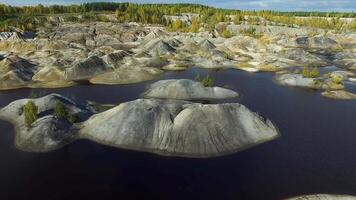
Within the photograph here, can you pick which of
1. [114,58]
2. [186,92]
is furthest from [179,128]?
[114,58]

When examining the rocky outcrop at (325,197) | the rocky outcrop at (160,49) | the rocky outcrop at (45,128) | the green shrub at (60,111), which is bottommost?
the rocky outcrop at (325,197)

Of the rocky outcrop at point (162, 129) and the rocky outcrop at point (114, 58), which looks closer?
the rocky outcrop at point (162, 129)

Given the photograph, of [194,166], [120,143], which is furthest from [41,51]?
[194,166]

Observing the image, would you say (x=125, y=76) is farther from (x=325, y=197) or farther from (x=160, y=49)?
(x=325, y=197)

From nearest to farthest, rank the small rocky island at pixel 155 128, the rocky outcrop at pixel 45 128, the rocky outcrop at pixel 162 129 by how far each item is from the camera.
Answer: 1. the rocky outcrop at pixel 162 129
2. the small rocky island at pixel 155 128
3. the rocky outcrop at pixel 45 128

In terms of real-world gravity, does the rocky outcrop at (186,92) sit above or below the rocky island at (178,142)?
above

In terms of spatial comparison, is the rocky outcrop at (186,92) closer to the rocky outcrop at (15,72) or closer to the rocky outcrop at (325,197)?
the rocky outcrop at (15,72)

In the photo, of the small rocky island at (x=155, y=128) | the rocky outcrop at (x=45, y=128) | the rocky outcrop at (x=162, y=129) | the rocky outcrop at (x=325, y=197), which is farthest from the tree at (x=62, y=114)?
the rocky outcrop at (x=325, y=197)
